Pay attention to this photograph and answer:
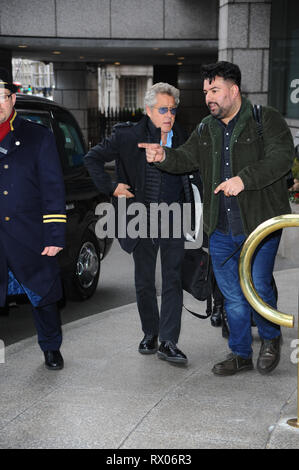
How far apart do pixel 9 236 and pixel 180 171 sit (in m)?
1.14

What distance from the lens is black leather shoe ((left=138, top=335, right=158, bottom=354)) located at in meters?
4.93

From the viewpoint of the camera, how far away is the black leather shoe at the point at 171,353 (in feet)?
15.3

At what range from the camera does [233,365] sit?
176 inches

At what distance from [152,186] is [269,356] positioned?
4.36 feet

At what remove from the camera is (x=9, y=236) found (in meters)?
4.39

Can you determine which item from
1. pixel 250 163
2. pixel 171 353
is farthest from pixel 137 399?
pixel 250 163

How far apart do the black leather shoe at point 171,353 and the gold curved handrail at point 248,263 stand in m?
1.18

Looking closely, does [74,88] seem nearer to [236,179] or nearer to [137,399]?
[236,179]

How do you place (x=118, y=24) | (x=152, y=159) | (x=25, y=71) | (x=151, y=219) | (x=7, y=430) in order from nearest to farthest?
(x=7, y=430) < (x=152, y=159) < (x=151, y=219) < (x=118, y=24) < (x=25, y=71)

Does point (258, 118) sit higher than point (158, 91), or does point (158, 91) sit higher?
point (158, 91)

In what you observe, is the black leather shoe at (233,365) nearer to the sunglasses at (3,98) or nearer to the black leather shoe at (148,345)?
the black leather shoe at (148,345)

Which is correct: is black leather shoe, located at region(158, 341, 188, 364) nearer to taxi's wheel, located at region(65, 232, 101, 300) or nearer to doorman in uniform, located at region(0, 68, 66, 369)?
doorman in uniform, located at region(0, 68, 66, 369)

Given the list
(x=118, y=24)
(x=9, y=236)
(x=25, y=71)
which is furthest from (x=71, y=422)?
(x=25, y=71)
